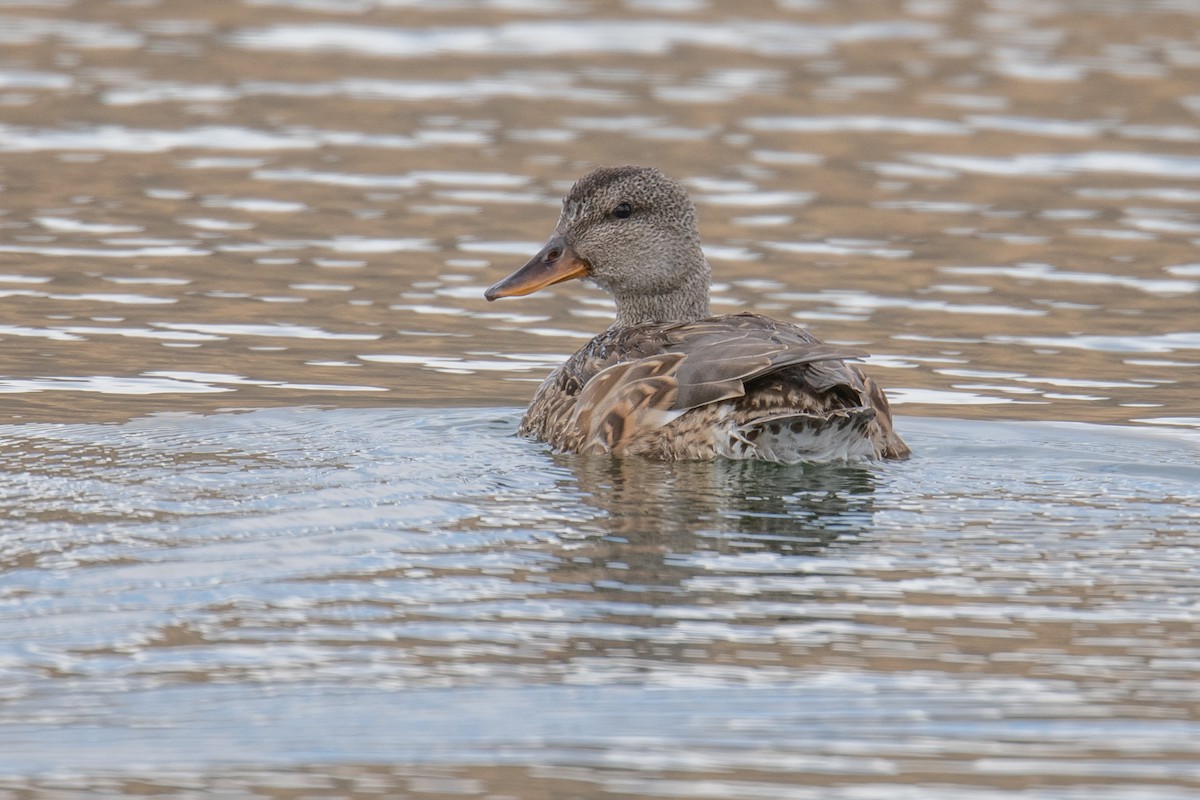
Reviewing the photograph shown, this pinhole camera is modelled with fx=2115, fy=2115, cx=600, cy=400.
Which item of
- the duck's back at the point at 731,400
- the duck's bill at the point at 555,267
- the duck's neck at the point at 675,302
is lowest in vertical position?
the duck's back at the point at 731,400

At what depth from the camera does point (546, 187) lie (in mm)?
14883

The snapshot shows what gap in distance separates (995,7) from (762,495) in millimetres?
15564

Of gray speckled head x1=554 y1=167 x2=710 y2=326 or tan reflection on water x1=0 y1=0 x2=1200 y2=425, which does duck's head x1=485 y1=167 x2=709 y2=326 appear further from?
tan reflection on water x1=0 y1=0 x2=1200 y2=425

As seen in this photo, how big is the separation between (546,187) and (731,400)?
6843 mm

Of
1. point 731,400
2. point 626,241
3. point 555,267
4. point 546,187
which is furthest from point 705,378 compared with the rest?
point 546,187

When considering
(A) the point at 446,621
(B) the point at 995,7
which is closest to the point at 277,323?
(A) the point at 446,621

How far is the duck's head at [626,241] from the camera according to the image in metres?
9.96

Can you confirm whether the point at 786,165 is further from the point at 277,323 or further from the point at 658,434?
the point at 658,434

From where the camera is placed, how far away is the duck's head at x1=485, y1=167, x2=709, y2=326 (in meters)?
9.96

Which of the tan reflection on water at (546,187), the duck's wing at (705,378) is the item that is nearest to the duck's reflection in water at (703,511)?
the duck's wing at (705,378)

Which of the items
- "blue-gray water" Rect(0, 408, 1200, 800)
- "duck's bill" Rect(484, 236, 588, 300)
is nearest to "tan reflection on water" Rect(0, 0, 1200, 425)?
"duck's bill" Rect(484, 236, 588, 300)

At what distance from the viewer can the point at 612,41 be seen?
790 inches

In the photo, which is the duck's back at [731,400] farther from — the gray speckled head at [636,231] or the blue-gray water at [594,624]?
the gray speckled head at [636,231]

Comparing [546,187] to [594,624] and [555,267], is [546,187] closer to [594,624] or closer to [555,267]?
[555,267]
